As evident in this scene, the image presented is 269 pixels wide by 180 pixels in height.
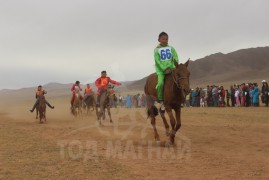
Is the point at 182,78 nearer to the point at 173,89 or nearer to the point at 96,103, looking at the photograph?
the point at 173,89

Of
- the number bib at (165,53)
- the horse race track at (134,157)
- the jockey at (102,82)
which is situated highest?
the number bib at (165,53)

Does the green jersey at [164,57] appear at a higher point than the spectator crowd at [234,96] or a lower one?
higher

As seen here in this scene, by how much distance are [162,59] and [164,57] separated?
0.08m

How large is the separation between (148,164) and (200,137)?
4.68 m

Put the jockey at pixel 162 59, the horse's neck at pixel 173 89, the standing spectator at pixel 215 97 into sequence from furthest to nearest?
the standing spectator at pixel 215 97 < the jockey at pixel 162 59 < the horse's neck at pixel 173 89

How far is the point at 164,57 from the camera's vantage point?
1094 centimetres

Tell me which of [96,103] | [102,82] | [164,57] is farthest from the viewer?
[96,103]

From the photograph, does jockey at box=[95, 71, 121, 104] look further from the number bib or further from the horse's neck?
the horse's neck

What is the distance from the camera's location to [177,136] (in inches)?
482

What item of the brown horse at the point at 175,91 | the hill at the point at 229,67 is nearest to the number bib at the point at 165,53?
the brown horse at the point at 175,91

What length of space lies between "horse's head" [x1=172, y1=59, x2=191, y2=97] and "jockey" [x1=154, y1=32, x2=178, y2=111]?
1.53 feet

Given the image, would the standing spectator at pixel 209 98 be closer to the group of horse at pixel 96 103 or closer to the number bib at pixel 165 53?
the group of horse at pixel 96 103

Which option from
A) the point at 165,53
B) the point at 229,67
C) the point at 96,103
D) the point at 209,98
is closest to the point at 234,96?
the point at 209,98

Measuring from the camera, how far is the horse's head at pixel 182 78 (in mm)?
9811
